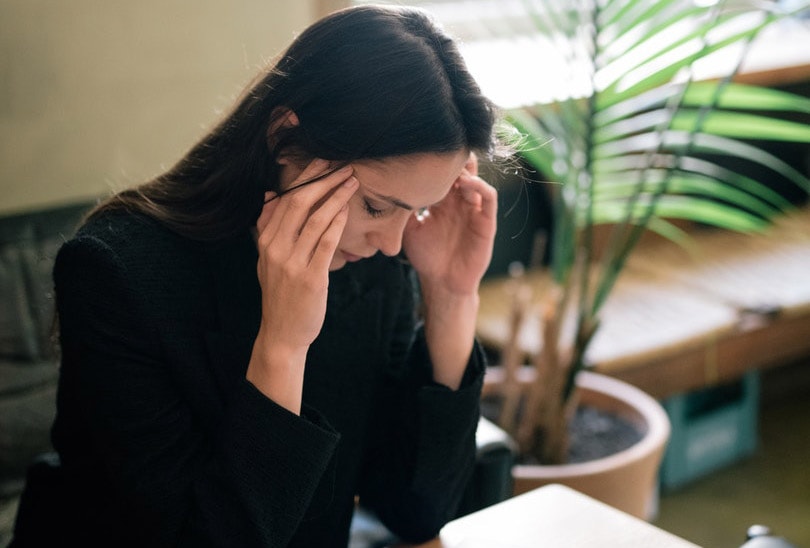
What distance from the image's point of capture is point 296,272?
1.14m

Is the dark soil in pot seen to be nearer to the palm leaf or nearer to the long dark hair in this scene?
the palm leaf

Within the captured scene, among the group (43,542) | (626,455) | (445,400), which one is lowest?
(626,455)

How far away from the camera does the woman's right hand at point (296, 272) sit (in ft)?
3.74

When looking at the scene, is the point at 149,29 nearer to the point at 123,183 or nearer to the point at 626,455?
the point at 123,183

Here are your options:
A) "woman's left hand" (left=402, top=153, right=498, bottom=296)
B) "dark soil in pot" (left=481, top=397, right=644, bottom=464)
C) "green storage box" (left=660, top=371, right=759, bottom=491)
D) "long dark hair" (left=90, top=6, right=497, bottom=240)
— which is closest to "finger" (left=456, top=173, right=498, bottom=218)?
"woman's left hand" (left=402, top=153, right=498, bottom=296)

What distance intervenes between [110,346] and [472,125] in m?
0.53

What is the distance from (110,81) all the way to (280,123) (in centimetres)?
103

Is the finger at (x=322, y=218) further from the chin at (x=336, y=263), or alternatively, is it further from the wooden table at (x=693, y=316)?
the wooden table at (x=693, y=316)

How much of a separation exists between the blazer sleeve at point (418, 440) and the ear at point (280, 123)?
Result: 39cm

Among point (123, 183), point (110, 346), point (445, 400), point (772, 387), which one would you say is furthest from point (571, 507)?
point (772, 387)

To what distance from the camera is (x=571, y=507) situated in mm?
1216

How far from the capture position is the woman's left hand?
1.41m

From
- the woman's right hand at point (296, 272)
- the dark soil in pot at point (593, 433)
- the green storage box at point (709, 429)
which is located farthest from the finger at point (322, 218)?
the green storage box at point (709, 429)

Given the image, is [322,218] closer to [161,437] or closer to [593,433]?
[161,437]
